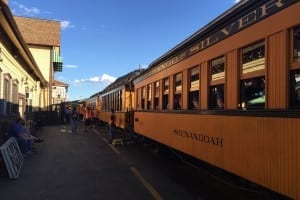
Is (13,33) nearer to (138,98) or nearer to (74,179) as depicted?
(138,98)

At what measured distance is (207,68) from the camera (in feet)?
26.4

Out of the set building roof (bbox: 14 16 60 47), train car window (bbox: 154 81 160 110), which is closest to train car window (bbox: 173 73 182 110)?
train car window (bbox: 154 81 160 110)

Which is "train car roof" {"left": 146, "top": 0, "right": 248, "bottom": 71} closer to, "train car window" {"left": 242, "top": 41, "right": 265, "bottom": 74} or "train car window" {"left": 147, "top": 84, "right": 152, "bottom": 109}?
"train car window" {"left": 242, "top": 41, "right": 265, "bottom": 74}

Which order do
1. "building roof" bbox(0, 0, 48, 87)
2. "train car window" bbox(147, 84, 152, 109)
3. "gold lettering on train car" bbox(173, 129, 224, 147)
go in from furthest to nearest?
"train car window" bbox(147, 84, 152, 109)
"building roof" bbox(0, 0, 48, 87)
"gold lettering on train car" bbox(173, 129, 224, 147)

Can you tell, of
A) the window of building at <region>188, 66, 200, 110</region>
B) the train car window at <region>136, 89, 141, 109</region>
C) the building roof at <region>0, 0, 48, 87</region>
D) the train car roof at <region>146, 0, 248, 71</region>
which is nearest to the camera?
the train car roof at <region>146, 0, 248, 71</region>

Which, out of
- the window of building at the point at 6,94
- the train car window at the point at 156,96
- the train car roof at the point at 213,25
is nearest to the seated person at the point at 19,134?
the window of building at the point at 6,94

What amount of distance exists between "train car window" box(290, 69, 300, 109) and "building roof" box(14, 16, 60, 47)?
44.0 metres

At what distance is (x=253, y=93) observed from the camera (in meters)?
6.21

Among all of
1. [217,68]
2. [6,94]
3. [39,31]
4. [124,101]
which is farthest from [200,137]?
[39,31]

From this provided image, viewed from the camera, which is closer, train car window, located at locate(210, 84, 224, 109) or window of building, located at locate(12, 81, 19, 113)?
train car window, located at locate(210, 84, 224, 109)

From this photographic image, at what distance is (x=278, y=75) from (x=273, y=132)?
0.68 m

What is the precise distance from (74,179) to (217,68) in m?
4.29

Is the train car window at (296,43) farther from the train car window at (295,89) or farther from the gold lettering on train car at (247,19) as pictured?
the gold lettering on train car at (247,19)

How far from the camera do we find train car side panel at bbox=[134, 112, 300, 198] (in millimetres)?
5164
